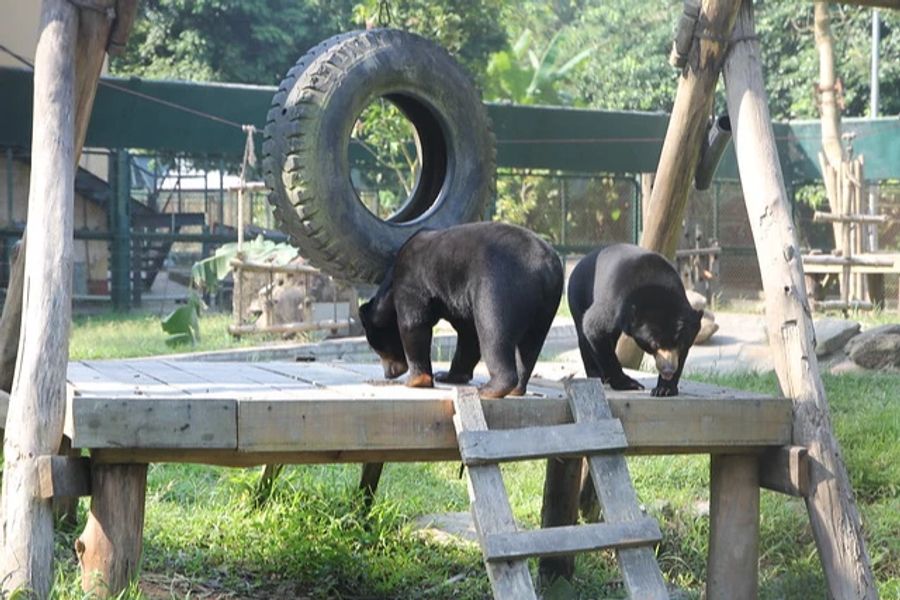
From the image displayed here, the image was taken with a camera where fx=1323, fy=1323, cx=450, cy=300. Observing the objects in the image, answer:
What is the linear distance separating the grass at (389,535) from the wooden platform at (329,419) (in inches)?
25.9

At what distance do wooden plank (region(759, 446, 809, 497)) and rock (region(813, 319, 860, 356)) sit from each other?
22.5 ft

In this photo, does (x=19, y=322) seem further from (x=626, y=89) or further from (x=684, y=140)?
(x=626, y=89)

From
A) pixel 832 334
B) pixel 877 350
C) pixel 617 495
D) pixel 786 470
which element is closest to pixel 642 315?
pixel 786 470

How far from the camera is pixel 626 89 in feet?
97.4

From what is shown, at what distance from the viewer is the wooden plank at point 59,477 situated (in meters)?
4.15

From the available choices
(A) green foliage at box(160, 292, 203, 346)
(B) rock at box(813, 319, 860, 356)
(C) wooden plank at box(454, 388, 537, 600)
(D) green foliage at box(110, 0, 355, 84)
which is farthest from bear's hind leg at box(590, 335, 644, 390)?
(D) green foliage at box(110, 0, 355, 84)

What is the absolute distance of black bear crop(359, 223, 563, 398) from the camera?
4.48m

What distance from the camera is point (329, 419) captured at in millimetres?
4094

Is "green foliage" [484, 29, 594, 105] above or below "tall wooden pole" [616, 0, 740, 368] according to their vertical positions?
above

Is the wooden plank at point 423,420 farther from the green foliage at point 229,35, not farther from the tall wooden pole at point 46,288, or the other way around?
the green foliage at point 229,35

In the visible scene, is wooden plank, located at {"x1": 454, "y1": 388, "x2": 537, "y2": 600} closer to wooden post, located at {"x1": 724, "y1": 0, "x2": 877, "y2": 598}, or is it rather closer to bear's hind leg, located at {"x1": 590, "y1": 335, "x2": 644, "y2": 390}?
bear's hind leg, located at {"x1": 590, "y1": 335, "x2": 644, "y2": 390}

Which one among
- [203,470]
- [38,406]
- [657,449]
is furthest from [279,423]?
[203,470]

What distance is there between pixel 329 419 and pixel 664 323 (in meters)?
1.32

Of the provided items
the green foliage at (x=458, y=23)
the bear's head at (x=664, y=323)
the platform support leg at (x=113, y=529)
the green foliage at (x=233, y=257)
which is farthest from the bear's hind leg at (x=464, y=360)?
the green foliage at (x=458, y=23)
